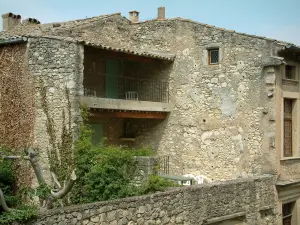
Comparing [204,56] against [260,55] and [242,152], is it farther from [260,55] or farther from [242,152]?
[242,152]

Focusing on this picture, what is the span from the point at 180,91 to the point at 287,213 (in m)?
5.73

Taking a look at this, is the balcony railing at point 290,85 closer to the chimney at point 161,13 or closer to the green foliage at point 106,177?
the chimney at point 161,13

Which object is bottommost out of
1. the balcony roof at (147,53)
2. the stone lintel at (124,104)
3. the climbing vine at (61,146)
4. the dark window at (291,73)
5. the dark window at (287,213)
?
the dark window at (287,213)

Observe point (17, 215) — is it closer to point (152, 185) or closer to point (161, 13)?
point (152, 185)

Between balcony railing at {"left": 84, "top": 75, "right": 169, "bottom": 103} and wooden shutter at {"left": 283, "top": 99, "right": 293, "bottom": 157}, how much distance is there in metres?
4.28

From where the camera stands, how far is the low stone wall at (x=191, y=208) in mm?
8641

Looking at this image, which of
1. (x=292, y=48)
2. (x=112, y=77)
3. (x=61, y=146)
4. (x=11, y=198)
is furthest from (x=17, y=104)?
(x=292, y=48)

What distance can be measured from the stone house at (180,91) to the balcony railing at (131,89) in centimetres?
4

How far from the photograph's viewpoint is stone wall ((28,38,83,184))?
41.4 ft

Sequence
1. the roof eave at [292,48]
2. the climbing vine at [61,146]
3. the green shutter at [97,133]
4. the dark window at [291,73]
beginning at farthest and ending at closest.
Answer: the green shutter at [97,133] < the dark window at [291,73] < the roof eave at [292,48] < the climbing vine at [61,146]

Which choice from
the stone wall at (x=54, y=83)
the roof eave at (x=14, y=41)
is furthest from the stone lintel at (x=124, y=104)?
the roof eave at (x=14, y=41)

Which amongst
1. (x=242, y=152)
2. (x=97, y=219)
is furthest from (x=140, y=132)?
(x=97, y=219)

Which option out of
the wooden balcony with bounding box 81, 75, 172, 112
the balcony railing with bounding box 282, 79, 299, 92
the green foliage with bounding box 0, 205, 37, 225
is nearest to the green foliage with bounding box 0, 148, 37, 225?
the green foliage with bounding box 0, 205, 37, 225

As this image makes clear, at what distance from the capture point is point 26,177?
12.9 m
